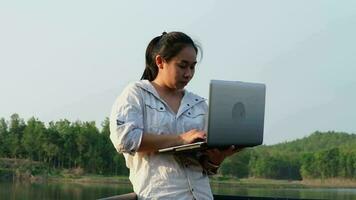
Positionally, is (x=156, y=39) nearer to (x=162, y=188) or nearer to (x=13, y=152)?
(x=162, y=188)

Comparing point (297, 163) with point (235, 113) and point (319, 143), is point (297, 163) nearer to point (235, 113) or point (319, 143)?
point (319, 143)

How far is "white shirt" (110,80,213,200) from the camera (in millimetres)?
2084

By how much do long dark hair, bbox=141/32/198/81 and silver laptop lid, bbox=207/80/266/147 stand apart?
31cm

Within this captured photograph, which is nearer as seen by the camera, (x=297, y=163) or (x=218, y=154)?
(x=218, y=154)

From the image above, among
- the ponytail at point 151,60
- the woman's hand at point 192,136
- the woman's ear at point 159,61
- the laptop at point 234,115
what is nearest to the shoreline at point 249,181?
the ponytail at point 151,60

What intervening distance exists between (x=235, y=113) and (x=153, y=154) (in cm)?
34

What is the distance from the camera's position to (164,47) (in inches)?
86.6

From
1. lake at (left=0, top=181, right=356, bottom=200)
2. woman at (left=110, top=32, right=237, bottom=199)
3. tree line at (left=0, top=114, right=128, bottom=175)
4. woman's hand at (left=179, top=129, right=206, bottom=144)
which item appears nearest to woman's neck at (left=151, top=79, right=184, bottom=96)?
woman at (left=110, top=32, right=237, bottom=199)

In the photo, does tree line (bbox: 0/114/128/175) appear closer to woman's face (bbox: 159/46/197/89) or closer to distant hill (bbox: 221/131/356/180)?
distant hill (bbox: 221/131/356/180)

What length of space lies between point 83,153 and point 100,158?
1.90 m

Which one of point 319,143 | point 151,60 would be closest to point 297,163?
point 319,143

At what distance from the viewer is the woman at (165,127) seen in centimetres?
208

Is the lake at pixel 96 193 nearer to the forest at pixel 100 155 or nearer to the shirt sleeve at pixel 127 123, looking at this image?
the forest at pixel 100 155

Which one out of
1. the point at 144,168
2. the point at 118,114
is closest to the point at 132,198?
the point at 144,168
